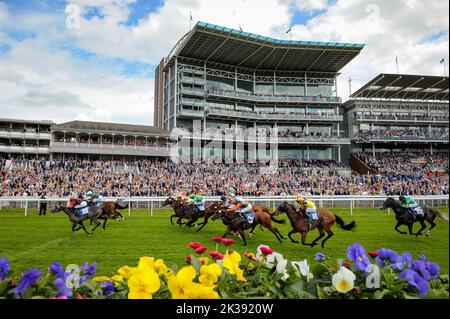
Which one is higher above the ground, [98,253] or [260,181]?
[260,181]

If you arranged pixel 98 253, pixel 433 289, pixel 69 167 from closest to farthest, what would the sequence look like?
1. pixel 433 289
2. pixel 98 253
3. pixel 69 167

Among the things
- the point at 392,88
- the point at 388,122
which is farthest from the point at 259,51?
the point at 388,122

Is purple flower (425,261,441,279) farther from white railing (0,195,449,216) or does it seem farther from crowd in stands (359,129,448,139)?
crowd in stands (359,129,448,139)

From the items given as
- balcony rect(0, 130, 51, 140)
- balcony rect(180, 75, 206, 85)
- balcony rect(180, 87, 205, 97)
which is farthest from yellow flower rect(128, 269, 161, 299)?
balcony rect(180, 75, 206, 85)

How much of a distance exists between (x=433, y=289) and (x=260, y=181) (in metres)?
23.9

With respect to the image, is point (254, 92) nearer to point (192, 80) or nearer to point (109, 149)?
point (192, 80)

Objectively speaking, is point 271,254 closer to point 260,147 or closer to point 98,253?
point 98,253

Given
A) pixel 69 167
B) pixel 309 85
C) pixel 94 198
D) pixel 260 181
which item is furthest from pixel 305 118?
pixel 94 198

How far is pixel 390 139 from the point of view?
36.5 meters

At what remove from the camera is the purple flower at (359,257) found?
156 centimetres

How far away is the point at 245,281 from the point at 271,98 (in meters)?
38.6

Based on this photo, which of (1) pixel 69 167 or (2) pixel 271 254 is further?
(1) pixel 69 167

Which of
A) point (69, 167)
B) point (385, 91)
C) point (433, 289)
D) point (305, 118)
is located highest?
point (385, 91)

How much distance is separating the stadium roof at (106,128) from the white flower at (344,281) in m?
32.8
